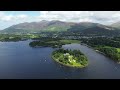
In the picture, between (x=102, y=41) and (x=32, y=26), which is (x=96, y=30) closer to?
(x=102, y=41)

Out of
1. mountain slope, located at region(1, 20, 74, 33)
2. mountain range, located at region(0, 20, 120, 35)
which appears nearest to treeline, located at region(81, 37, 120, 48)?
mountain range, located at region(0, 20, 120, 35)

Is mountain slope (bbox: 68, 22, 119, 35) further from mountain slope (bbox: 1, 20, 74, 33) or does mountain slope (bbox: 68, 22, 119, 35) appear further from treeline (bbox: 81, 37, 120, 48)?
mountain slope (bbox: 1, 20, 74, 33)

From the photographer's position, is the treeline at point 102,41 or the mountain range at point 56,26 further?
the treeline at point 102,41

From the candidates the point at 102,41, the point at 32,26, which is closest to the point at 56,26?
the point at 32,26

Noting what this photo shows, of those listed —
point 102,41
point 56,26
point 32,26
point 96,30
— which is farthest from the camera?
point 96,30

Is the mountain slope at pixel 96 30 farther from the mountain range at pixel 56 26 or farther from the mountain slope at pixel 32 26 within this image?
the mountain slope at pixel 32 26

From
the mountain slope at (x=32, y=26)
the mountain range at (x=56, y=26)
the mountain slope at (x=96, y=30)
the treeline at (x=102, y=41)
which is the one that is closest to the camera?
the mountain slope at (x=32, y=26)

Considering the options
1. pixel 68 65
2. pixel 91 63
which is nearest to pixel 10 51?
pixel 68 65

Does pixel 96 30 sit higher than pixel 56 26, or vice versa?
pixel 56 26

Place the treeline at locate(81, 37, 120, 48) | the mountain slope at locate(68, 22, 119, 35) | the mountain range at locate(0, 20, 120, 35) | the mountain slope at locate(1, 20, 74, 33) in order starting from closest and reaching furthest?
1. the mountain slope at locate(1, 20, 74, 33)
2. the mountain range at locate(0, 20, 120, 35)
3. the treeline at locate(81, 37, 120, 48)
4. the mountain slope at locate(68, 22, 119, 35)

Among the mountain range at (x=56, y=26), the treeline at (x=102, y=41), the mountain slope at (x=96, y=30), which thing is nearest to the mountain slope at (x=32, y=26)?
the mountain range at (x=56, y=26)

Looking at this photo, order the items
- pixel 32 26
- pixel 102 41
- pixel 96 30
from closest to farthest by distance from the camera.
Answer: pixel 32 26 → pixel 102 41 → pixel 96 30

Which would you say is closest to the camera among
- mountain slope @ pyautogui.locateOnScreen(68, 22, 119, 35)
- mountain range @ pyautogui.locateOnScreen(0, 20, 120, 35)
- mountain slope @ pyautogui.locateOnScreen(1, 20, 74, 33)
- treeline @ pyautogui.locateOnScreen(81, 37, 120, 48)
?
mountain slope @ pyautogui.locateOnScreen(1, 20, 74, 33)
